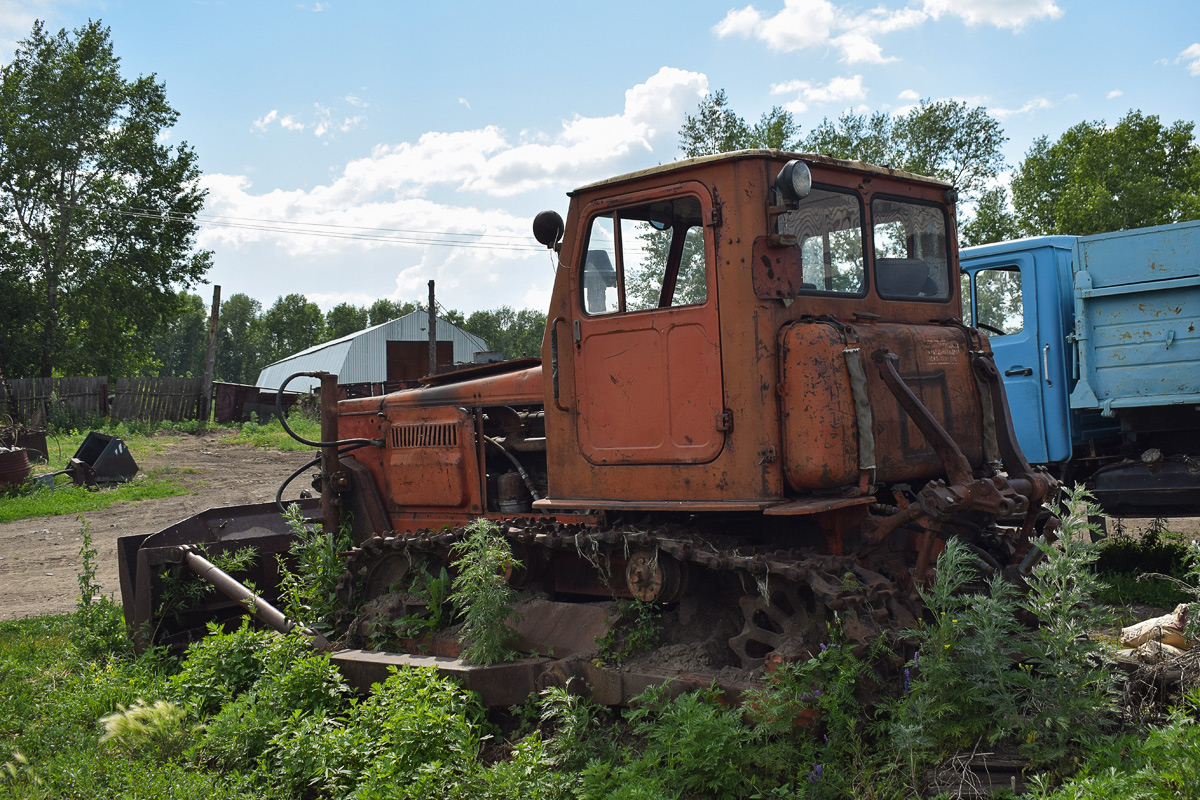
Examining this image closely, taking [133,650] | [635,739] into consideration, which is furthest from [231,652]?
[635,739]

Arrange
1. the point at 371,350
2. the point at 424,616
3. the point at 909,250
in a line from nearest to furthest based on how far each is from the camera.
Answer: the point at 909,250 < the point at 424,616 < the point at 371,350

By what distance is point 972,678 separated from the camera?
3.71m

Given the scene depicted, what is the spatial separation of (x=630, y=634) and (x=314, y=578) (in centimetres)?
257

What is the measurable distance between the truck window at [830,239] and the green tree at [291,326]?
92102mm

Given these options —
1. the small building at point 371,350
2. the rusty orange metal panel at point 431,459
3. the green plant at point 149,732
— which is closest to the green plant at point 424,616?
the rusty orange metal panel at point 431,459

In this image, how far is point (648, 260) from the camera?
509 cm

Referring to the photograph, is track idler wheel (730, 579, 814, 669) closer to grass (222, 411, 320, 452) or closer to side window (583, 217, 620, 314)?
side window (583, 217, 620, 314)

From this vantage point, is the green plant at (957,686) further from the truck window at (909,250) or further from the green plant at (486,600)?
the green plant at (486,600)

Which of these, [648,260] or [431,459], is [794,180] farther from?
[431,459]

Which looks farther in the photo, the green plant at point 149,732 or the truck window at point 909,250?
the truck window at point 909,250

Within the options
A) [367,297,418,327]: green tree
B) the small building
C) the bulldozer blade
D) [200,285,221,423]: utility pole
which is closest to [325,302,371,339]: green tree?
[367,297,418,327]: green tree

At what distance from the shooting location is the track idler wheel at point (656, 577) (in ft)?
15.3

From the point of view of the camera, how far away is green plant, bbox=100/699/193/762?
4848mm

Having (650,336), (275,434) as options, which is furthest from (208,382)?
(650,336)
